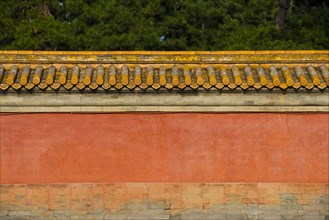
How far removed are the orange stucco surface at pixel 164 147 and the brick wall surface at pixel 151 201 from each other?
114mm

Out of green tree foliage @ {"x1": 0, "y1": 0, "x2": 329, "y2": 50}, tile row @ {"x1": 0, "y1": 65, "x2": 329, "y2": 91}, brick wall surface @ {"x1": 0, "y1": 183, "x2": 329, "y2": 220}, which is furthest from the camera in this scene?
green tree foliage @ {"x1": 0, "y1": 0, "x2": 329, "y2": 50}

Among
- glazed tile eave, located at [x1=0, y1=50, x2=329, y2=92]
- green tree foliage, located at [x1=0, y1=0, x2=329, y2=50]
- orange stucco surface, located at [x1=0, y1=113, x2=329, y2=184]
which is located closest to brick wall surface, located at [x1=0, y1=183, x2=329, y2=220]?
orange stucco surface, located at [x1=0, y1=113, x2=329, y2=184]

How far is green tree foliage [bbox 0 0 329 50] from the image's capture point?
1487 cm

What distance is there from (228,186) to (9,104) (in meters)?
3.09

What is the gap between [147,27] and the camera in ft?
49.9

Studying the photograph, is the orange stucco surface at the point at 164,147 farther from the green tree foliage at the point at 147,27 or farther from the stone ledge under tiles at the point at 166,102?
the green tree foliage at the point at 147,27

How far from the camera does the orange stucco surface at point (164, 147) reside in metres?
7.55

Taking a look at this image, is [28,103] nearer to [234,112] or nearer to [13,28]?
[234,112]

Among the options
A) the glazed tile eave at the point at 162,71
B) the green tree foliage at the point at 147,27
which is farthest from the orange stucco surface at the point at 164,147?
the green tree foliage at the point at 147,27

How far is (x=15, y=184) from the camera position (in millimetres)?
7535

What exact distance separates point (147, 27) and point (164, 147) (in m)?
8.10

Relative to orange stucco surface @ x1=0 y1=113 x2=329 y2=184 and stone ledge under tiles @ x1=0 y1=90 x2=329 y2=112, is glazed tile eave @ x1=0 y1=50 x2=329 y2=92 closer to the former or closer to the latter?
stone ledge under tiles @ x1=0 y1=90 x2=329 y2=112

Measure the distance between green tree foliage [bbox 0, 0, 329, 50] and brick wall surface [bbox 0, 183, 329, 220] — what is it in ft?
24.2

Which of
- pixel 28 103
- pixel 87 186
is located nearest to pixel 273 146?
pixel 87 186
